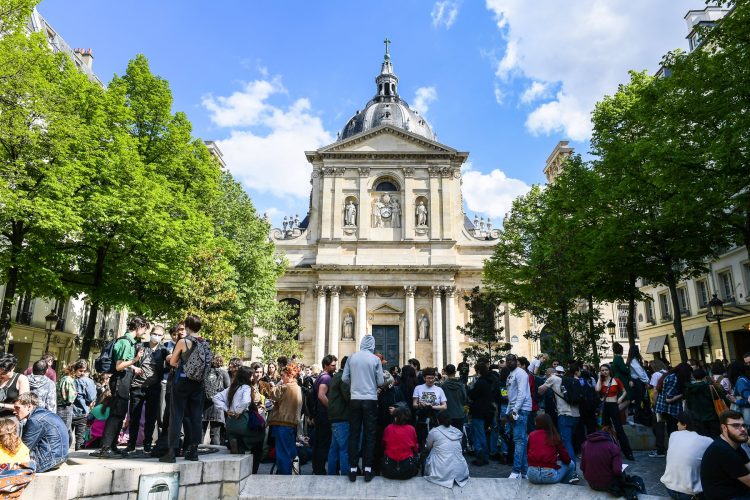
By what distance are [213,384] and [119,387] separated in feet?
6.77

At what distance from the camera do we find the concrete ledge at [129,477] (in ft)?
17.7

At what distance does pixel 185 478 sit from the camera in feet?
21.3

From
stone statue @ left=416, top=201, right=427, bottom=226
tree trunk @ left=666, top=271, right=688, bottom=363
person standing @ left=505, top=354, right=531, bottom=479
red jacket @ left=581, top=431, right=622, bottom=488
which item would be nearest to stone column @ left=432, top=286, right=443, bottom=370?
stone statue @ left=416, top=201, right=427, bottom=226

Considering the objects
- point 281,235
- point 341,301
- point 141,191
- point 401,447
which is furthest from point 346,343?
point 401,447

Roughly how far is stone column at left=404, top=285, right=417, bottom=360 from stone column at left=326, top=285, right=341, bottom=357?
461 cm

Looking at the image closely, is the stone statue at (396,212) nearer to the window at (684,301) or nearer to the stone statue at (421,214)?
the stone statue at (421,214)

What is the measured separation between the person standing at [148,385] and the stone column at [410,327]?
26226mm

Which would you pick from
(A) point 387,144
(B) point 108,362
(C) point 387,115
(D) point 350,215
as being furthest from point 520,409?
(C) point 387,115

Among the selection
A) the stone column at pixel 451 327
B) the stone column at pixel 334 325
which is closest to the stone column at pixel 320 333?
the stone column at pixel 334 325

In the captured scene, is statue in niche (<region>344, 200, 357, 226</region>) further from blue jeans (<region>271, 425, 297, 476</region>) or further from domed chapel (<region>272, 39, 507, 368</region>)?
blue jeans (<region>271, 425, 297, 476</region>)

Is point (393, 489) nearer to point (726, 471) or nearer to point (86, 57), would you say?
point (726, 471)

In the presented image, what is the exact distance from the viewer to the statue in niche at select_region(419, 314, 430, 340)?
110 feet

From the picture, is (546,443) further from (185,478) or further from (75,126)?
(75,126)

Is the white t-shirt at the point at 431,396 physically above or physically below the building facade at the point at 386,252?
below
